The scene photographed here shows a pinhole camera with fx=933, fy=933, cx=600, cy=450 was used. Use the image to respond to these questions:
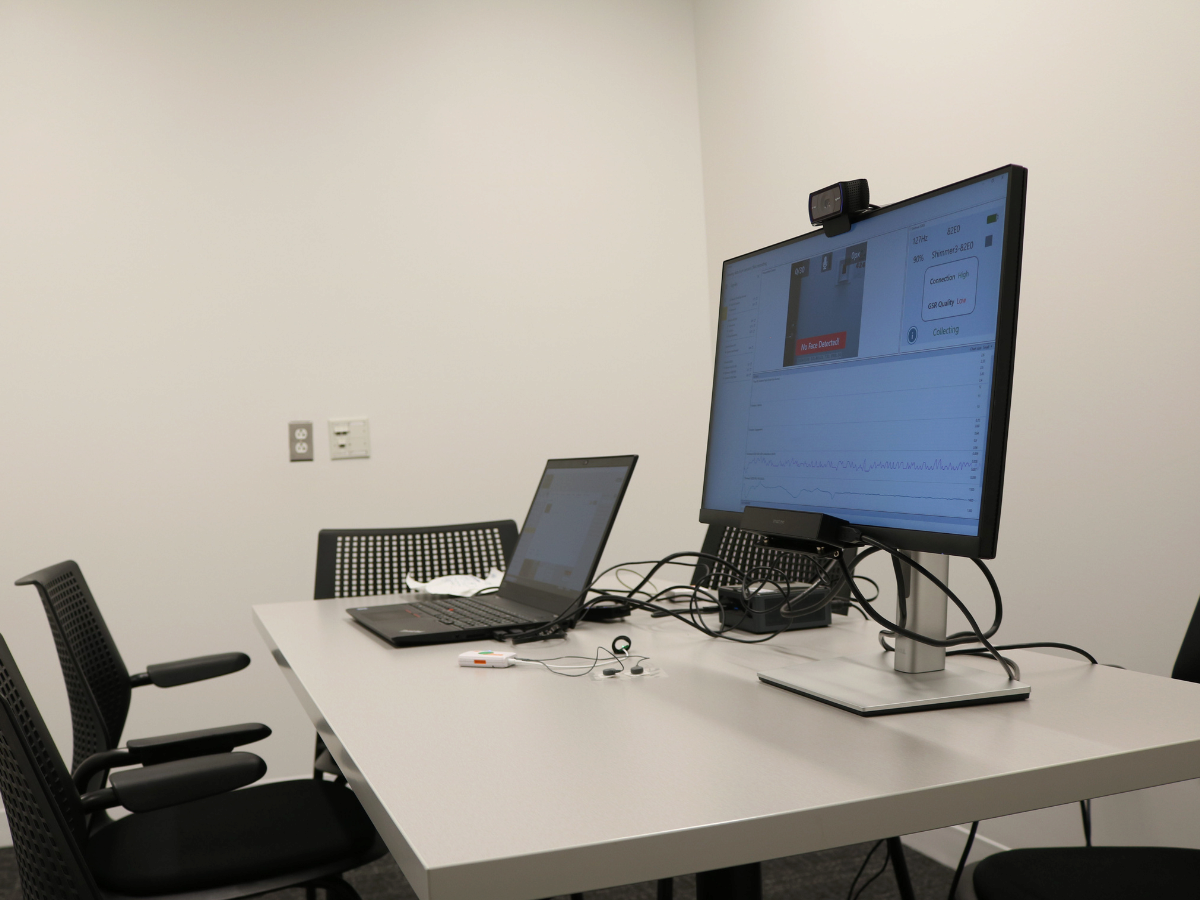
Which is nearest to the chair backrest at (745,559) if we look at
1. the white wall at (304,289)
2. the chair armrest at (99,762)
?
the chair armrest at (99,762)

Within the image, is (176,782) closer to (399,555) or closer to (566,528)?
(566,528)

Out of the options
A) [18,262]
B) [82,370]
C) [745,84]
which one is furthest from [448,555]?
[745,84]

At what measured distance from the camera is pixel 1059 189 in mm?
1965

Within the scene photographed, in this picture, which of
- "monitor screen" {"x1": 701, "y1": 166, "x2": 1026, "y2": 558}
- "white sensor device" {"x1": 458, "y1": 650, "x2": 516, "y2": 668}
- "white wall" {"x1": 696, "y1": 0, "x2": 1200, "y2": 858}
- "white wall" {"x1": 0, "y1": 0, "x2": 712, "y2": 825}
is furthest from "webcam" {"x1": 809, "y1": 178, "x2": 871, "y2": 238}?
"white wall" {"x1": 0, "y1": 0, "x2": 712, "y2": 825}

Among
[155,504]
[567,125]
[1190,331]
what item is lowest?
[155,504]

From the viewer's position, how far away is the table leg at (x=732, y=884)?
889 mm

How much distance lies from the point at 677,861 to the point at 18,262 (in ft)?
9.08

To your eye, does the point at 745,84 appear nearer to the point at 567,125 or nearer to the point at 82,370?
the point at 567,125

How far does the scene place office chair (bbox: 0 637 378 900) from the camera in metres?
0.87

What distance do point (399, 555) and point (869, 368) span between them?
52.4 inches

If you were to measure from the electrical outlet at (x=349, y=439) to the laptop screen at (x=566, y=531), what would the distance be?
4.59 ft

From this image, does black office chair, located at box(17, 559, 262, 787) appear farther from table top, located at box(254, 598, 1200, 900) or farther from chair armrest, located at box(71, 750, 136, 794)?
table top, located at box(254, 598, 1200, 900)

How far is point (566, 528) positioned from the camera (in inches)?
57.4

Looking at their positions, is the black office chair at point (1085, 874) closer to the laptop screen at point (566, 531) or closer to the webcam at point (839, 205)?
the laptop screen at point (566, 531)
